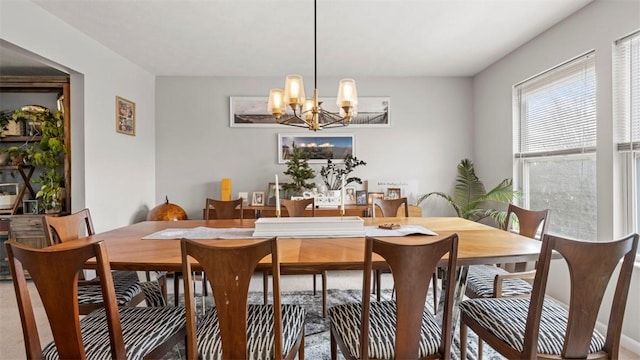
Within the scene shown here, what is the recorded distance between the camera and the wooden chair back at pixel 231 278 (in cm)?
106

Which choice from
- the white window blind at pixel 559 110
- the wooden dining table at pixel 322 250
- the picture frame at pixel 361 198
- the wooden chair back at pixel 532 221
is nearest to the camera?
the wooden dining table at pixel 322 250

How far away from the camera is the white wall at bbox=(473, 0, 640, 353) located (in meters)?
2.12

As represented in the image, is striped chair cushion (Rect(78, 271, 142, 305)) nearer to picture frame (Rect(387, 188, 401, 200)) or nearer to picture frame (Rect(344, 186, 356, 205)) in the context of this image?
picture frame (Rect(344, 186, 356, 205))

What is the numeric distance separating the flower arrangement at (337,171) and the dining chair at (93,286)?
95.5 inches

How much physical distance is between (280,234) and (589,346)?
1.48 meters

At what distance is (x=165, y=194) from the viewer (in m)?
4.16

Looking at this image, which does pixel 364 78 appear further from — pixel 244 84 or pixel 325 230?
pixel 325 230

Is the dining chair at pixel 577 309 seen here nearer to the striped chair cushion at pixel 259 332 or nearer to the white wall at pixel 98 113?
the striped chair cushion at pixel 259 332

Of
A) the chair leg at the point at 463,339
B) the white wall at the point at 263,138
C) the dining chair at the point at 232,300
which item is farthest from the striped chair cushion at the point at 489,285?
the white wall at the point at 263,138

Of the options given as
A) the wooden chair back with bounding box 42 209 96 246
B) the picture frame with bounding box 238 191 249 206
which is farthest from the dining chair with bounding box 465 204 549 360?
the picture frame with bounding box 238 191 249 206

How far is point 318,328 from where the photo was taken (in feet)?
7.64

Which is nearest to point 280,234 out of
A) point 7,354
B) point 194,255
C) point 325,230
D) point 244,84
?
point 325,230

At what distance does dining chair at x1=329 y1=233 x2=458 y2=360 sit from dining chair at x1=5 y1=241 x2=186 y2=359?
88cm

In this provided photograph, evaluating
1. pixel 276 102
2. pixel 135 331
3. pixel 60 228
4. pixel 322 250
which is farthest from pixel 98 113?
pixel 322 250
